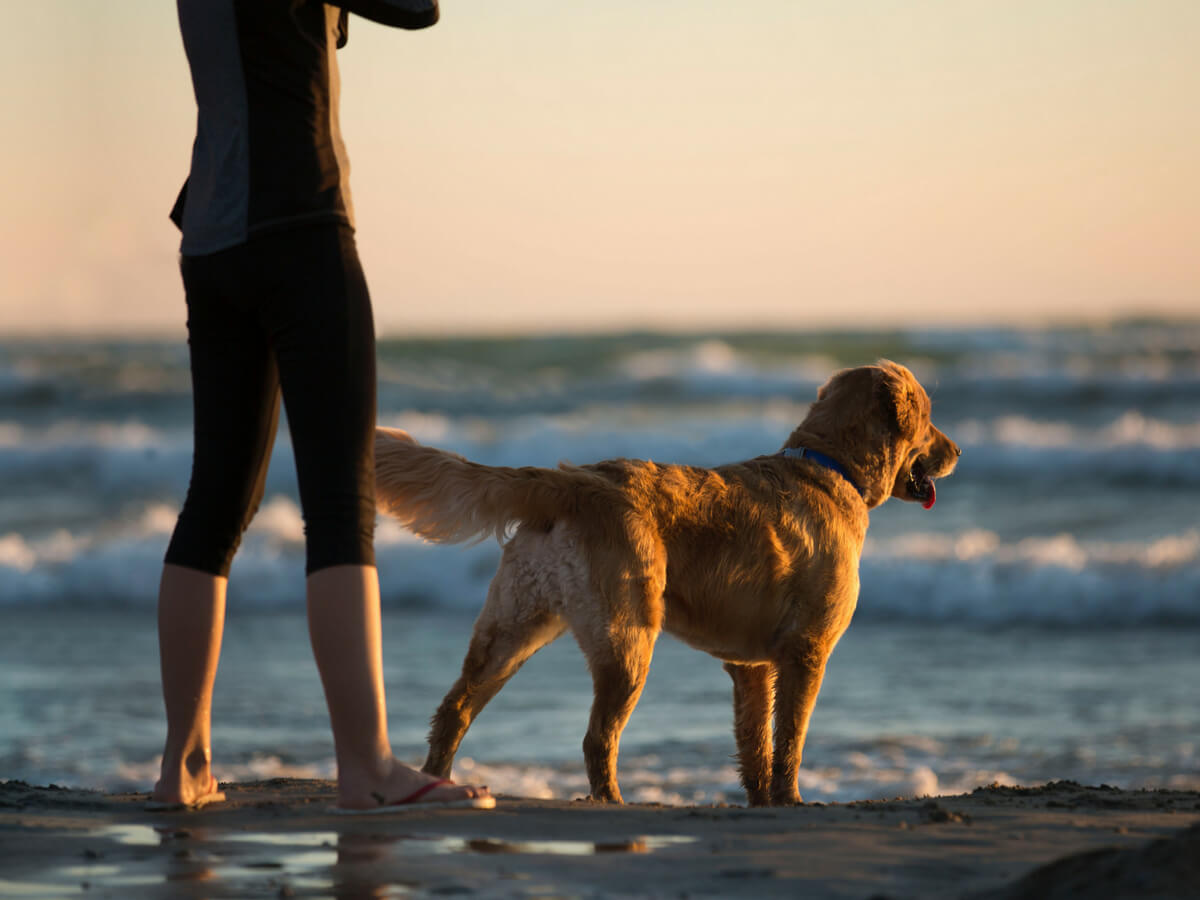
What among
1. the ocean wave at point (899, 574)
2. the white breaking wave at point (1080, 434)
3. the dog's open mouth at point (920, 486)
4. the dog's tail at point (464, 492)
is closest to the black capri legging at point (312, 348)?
the dog's tail at point (464, 492)

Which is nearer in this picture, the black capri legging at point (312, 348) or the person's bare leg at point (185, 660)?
the black capri legging at point (312, 348)

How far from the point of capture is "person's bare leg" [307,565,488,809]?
2.96 metres

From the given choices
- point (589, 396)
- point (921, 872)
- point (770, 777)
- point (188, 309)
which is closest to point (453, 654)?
point (770, 777)

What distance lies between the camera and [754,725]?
15.0ft

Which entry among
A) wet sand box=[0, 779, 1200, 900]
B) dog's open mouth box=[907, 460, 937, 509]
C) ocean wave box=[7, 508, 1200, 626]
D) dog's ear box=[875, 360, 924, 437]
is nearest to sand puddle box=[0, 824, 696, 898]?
wet sand box=[0, 779, 1200, 900]

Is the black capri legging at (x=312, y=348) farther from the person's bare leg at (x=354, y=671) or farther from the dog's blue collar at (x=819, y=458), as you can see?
the dog's blue collar at (x=819, y=458)

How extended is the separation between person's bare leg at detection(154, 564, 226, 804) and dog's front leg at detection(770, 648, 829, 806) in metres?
1.84

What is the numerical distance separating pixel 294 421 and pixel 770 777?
2196 mm

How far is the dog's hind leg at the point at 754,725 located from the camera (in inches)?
179

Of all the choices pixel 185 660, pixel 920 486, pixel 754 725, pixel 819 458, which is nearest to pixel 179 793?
pixel 185 660

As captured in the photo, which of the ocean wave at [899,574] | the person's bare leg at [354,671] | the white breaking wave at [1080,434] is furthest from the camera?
the white breaking wave at [1080,434]

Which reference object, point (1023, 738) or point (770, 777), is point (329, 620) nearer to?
point (770, 777)

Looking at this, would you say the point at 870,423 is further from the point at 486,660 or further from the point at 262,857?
the point at 262,857

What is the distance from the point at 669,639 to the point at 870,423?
469cm
